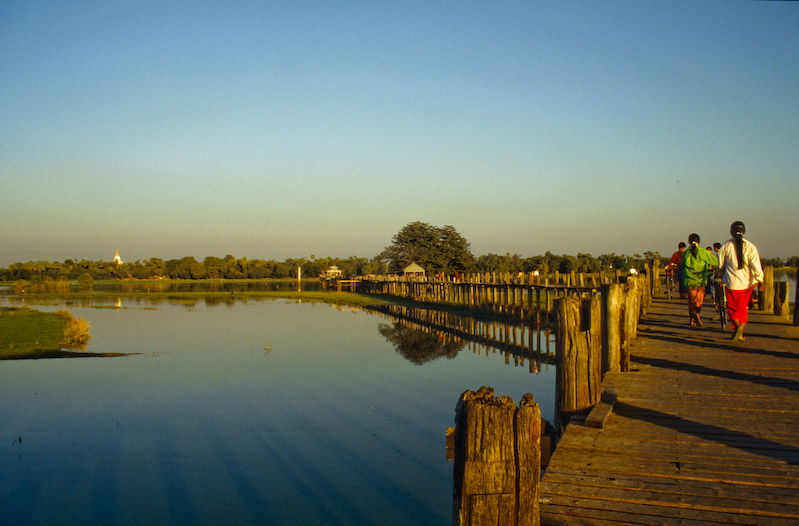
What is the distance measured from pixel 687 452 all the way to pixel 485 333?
22854 millimetres

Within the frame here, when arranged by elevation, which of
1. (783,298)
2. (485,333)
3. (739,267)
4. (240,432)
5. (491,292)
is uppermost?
(739,267)

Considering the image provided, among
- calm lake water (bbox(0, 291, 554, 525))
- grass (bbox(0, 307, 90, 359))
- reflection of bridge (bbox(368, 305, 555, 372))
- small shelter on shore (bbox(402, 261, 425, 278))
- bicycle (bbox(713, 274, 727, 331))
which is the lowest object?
calm lake water (bbox(0, 291, 554, 525))

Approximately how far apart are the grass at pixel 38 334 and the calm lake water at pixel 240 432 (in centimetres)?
145

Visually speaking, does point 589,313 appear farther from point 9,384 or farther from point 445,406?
point 9,384

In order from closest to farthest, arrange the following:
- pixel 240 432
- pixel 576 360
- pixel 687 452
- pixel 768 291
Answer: pixel 687 452
pixel 576 360
pixel 240 432
pixel 768 291

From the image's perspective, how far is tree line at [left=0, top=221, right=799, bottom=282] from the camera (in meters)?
70.2

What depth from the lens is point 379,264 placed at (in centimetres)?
12194

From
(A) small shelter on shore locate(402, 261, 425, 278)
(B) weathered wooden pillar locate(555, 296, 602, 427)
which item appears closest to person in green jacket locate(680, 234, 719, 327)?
(B) weathered wooden pillar locate(555, 296, 602, 427)

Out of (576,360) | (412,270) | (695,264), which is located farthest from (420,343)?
(412,270)

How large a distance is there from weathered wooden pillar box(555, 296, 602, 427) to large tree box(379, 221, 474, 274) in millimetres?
62445

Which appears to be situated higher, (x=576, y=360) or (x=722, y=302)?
(x=722, y=302)

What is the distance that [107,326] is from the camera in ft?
104

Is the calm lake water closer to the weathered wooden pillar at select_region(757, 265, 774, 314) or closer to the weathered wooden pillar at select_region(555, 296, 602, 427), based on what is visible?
the weathered wooden pillar at select_region(555, 296, 602, 427)

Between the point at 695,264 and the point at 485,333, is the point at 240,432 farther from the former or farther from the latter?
the point at 485,333
